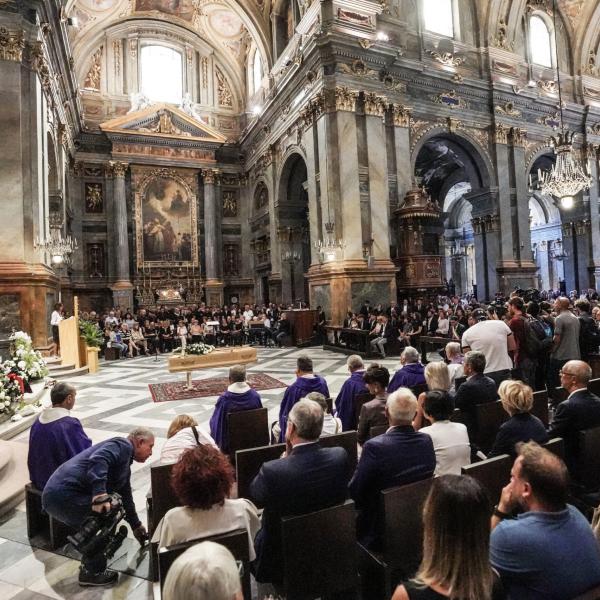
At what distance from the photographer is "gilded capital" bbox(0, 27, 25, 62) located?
11.4 metres

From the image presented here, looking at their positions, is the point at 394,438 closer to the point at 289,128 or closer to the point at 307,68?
the point at 307,68

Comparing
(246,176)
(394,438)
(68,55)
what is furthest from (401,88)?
(394,438)

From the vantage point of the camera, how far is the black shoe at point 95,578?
9.64ft

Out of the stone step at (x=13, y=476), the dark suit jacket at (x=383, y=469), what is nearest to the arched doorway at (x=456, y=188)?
the stone step at (x=13, y=476)

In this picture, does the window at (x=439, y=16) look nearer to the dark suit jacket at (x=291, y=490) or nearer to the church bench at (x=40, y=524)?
the dark suit jacket at (x=291, y=490)

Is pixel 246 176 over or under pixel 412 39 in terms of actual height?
under

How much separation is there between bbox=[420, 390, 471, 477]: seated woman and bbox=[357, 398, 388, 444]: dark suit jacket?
3.04ft

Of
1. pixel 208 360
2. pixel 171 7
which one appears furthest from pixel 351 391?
pixel 171 7

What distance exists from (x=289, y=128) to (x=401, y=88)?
4708 mm

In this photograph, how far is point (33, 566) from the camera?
3.21 metres

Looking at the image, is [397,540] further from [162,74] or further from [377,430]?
[162,74]

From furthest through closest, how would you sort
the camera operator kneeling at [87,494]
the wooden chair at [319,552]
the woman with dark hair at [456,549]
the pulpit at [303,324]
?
the pulpit at [303,324] → the camera operator kneeling at [87,494] → the wooden chair at [319,552] → the woman with dark hair at [456,549]

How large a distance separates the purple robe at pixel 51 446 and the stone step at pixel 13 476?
102 centimetres

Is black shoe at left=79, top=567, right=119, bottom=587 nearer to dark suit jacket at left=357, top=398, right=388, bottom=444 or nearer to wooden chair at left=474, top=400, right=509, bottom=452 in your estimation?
dark suit jacket at left=357, top=398, right=388, bottom=444
